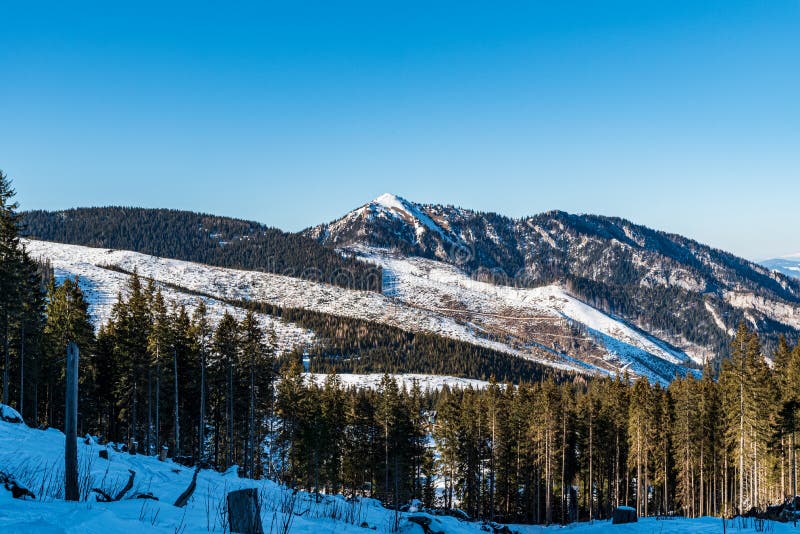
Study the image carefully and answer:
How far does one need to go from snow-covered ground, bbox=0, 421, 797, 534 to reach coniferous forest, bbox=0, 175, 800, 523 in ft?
63.2

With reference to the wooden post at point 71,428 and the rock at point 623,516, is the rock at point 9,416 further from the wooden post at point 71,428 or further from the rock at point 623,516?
the rock at point 623,516

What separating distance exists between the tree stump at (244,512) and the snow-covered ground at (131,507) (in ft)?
0.96

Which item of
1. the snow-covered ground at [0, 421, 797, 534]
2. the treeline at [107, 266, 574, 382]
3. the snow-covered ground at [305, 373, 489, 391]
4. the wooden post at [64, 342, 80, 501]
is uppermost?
the wooden post at [64, 342, 80, 501]

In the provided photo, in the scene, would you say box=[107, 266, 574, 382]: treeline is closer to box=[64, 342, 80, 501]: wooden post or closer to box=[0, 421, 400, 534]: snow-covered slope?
box=[0, 421, 400, 534]: snow-covered slope

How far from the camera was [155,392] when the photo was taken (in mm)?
43438

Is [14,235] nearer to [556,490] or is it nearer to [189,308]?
[556,490]

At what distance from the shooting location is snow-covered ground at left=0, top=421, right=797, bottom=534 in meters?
6.75

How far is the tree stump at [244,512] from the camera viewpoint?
8320mm

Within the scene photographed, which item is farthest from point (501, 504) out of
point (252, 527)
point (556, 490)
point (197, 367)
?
point (252, 527)

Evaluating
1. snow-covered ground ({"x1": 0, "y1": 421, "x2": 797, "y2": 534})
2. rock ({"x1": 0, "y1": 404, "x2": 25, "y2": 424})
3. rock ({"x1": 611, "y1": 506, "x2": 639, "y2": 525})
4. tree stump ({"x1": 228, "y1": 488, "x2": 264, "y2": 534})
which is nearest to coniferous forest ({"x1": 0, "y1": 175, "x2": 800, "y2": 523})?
rock ({"x1": 0, "y1": 404, "x2": 25, "y2": 424})

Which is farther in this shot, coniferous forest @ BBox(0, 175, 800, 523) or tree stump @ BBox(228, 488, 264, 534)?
coniferous forest @ BBox(0, 175, 800, 523)

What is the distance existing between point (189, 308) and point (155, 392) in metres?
154

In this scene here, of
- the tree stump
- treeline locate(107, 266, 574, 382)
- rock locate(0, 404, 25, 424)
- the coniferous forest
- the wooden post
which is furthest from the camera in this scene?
treeline locate(107, 266, 574, 382)

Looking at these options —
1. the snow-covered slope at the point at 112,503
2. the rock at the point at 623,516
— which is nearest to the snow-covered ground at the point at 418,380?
the rock at the point at 623,516
